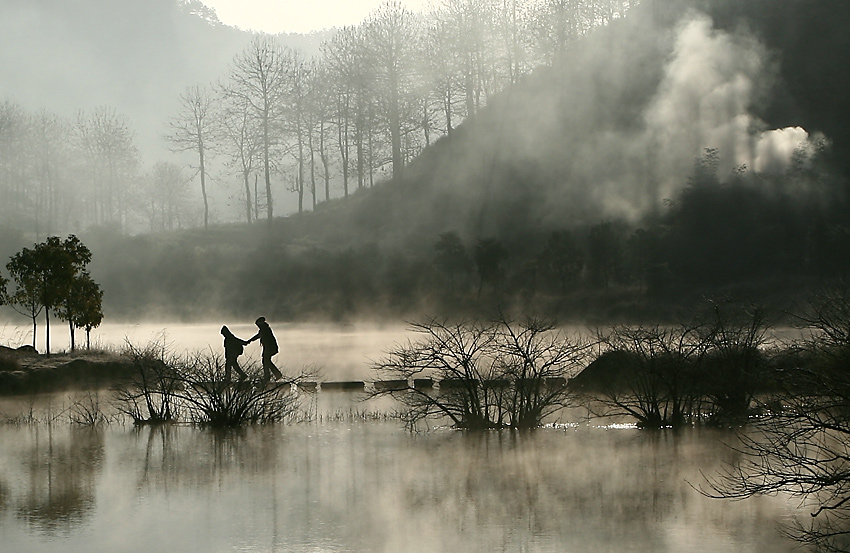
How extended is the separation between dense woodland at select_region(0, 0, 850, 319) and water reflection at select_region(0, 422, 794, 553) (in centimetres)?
2873

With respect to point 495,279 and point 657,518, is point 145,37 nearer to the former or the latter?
point 495,279

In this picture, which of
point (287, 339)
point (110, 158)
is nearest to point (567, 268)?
point (287, 339)

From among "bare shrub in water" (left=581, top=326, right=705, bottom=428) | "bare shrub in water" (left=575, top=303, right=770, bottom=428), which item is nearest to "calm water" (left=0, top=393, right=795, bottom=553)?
"bare shrub in water" (left=581, top=326, right=705, bottom=428)

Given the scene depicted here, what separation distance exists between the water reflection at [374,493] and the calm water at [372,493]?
0.12ft

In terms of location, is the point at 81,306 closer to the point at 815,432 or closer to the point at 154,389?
the point at 154,389

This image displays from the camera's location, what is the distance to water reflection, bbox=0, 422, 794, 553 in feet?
38.5

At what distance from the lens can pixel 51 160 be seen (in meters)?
91.7

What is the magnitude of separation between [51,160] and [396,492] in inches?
3372

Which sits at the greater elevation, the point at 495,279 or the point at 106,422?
the point at 495,279

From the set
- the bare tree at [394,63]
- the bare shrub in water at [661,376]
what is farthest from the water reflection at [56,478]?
the bare tree at [394,63]

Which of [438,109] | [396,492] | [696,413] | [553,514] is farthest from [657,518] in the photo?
[438,109]

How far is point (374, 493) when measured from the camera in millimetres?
14375

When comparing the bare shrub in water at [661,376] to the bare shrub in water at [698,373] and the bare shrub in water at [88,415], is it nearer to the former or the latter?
the bare shrub in water at [698,373]

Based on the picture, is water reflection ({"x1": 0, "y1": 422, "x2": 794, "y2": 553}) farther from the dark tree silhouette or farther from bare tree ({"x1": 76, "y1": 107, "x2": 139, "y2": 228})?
bare tree ({"x1": 76, "y1": 107, "x2": 139, "y2": 228})
